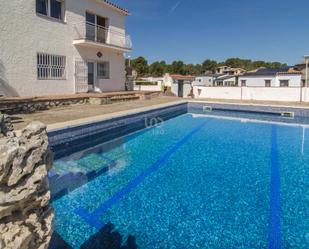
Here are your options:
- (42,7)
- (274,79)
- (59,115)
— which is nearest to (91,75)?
(42,7)

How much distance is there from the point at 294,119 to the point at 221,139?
298 inches

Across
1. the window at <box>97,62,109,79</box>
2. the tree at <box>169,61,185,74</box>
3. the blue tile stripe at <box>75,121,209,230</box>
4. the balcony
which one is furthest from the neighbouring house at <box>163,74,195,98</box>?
the tree at <box>169,61,185,74</box>

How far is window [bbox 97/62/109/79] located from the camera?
59.5 ft

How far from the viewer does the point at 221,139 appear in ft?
31.1

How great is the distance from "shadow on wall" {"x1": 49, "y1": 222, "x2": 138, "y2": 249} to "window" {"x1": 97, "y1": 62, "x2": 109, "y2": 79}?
15.8m

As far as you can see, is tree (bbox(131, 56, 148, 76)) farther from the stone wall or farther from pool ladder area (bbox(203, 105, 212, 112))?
the stone wall

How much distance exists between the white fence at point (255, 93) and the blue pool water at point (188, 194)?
12936mm

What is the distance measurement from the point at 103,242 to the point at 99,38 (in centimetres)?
1684

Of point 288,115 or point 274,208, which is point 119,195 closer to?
point 274,208

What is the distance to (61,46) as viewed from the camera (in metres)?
14.5

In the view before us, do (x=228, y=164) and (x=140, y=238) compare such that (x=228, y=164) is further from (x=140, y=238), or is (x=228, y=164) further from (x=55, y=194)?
(x=55, y=194)

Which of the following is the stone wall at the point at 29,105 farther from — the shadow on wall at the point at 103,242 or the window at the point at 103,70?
the shadow on wall at the point at 103,242

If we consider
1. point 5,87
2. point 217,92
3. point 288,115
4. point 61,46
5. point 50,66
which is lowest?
point 288,115

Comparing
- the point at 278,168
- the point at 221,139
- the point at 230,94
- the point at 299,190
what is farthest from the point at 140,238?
the point at 230,94
